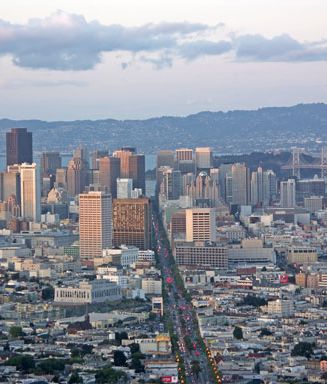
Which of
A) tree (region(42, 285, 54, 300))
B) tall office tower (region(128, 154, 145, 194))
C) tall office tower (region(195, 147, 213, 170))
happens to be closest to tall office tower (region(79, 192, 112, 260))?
tree (region(42, 285, 54, 300))

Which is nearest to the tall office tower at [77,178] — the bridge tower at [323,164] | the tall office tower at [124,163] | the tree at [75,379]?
the tall office tower at [124,163]

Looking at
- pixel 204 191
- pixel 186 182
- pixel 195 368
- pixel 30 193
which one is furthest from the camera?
pixel 186 182

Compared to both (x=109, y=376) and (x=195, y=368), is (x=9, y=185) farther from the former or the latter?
(x=109, y=376)

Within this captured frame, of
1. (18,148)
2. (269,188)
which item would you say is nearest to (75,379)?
(269,188)

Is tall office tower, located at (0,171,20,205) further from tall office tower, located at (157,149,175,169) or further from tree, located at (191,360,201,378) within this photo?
tree, located at (191,360,201,378)

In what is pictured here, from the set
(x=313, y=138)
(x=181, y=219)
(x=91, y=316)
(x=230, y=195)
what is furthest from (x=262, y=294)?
(x=313, y=138)

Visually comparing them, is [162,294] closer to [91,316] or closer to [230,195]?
[91,316]
